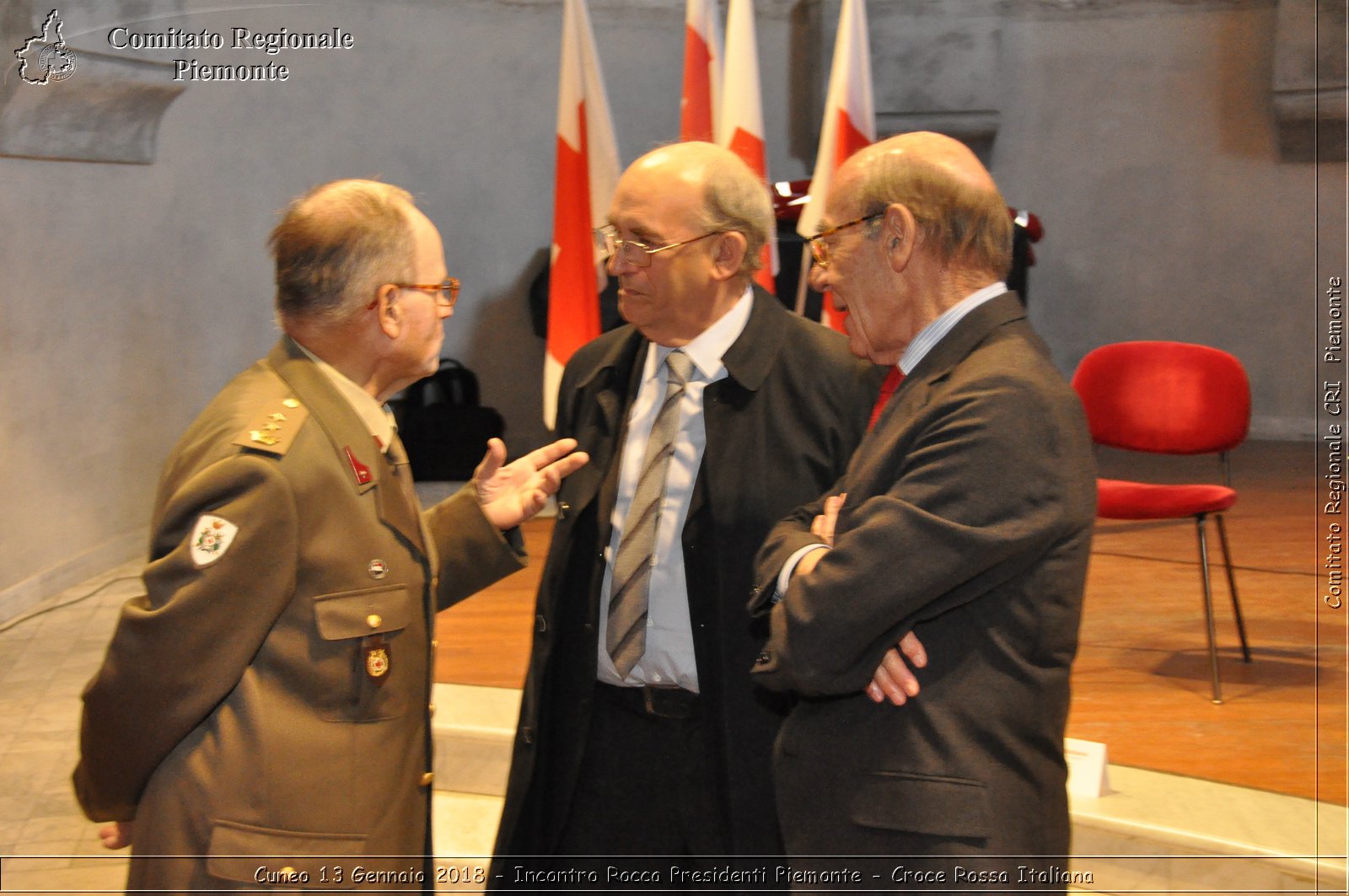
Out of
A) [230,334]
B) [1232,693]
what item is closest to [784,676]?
[1232,693]

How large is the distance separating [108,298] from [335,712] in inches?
179

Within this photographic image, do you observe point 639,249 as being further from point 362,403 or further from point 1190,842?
point 1190,842

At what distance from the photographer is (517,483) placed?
213cm

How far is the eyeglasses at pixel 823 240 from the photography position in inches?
66.8

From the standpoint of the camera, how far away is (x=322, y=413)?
→ 1.66m

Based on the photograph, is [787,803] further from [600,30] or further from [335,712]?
[600,30]

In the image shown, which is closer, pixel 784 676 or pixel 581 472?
pixel 784 676

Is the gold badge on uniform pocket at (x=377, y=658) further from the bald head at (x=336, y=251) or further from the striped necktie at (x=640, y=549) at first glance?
the striped necktie at (x=640, y=549)

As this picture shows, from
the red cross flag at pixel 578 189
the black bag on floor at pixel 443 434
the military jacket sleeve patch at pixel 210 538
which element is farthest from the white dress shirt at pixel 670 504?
the black bag on floor at pixel 443 434

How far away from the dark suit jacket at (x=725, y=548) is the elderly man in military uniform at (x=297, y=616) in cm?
41

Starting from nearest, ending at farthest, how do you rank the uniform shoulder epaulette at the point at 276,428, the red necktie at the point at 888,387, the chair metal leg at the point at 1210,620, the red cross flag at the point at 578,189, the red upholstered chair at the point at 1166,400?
1. the uniform shoulder epaulette at the point at 276,428
2. the red necktie at the point at 888,387
3. the chair metal leg at the point at 1210,620
4. the red upholstered chair at the point at 1166,400
5. the red cross flag at the point at 578,189

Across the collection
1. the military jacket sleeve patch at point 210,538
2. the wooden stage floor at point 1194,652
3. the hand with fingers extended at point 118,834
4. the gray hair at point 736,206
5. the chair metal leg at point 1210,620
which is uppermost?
the gray hair at point 736,206

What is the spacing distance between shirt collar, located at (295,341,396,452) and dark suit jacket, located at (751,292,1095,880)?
0.64m

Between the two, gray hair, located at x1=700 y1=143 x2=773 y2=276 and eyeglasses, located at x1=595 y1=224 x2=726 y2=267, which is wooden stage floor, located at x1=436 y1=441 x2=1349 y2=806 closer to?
gray hair, located at x1=700 y1=143 x2=773 y2=276
